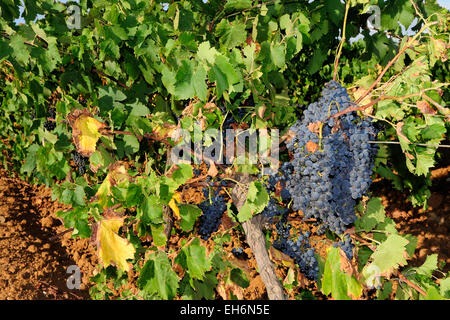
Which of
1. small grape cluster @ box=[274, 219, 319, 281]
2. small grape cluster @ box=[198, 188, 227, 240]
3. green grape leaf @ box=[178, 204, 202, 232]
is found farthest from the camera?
small grape cluster @ box=[198, 188, 227, 240]

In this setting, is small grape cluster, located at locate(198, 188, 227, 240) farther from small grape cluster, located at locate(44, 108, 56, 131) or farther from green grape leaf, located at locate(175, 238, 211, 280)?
small grape cluster, located at locate(44, 108, 56, 131)

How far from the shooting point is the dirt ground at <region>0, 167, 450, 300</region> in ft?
13.6

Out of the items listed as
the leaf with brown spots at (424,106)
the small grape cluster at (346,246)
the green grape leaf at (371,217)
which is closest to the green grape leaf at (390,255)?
the small grape cluster at (346,246)

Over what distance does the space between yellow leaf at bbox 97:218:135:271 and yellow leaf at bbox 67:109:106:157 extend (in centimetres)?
49

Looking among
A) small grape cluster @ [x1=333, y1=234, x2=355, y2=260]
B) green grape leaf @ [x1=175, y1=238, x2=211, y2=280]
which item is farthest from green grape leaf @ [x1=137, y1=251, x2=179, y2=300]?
small grape cluster @ [x1=333, y1=234, x2=355, y2=260]

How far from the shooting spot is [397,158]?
3.20m

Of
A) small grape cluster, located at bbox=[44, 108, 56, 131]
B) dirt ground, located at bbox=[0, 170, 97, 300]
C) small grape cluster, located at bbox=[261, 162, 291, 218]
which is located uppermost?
small grape cluster, located at bbox=[44, 108, 56, 131]

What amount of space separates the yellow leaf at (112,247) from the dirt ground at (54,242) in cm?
188

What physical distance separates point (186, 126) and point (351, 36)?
1393 millimetres

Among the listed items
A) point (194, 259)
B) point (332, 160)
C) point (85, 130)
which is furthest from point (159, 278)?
point (332, 160)

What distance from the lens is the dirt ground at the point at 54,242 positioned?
4.16 metres

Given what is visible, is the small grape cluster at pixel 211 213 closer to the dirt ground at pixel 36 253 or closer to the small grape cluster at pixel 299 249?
the small grape cluster at pixel 299 249

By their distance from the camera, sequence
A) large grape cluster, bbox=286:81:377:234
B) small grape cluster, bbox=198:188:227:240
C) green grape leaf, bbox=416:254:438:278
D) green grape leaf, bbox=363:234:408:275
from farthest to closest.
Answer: small grape cluster, bbox=198:188:227:240 < green grape leaf, bbox=416:254:438:278 < large grape cluster, bbox=286:81:377:234 < green grape leaf, bbox=363:234:408:275
